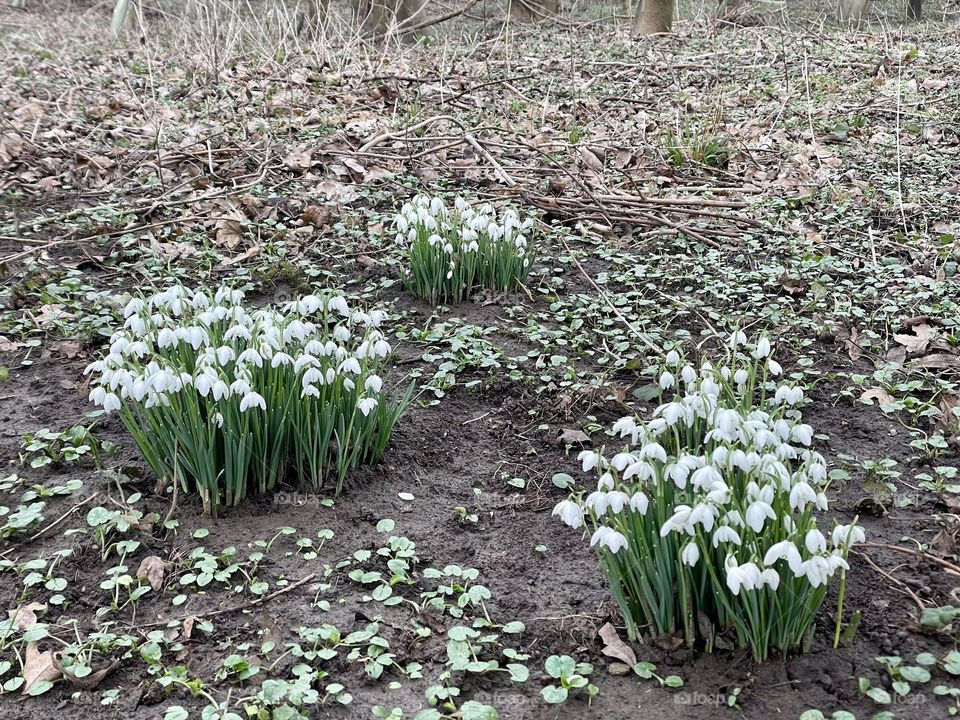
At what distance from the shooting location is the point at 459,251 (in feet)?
13.2

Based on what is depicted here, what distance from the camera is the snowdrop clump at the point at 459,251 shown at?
158 inches

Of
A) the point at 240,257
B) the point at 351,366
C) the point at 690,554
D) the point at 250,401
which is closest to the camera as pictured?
the point at 690,554

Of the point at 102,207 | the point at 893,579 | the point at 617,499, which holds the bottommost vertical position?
the point at 893,579

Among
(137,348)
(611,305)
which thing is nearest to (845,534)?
(137,348)

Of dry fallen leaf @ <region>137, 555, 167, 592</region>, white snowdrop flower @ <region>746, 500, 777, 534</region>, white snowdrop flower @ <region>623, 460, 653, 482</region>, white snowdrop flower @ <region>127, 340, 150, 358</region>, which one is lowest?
dry fallen leaf @ <region>137, 555, 167, 592</region>

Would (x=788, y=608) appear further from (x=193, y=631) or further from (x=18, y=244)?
(x=18, y=244)

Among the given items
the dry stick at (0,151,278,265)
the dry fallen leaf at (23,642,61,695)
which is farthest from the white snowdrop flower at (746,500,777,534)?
the dry stick at (0,151,278,265)

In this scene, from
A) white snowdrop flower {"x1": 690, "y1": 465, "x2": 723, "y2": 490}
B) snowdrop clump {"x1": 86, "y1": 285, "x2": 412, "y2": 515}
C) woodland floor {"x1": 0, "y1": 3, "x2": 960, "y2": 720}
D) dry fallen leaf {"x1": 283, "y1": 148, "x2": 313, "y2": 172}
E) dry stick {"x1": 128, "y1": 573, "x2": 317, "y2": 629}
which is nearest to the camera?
white snowdrop flower {"x1": 690, "y1": 465, "x2": 723, "y2": 490}

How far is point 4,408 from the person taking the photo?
3.24 meters

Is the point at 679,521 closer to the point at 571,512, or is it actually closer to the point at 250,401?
the point at 571,512

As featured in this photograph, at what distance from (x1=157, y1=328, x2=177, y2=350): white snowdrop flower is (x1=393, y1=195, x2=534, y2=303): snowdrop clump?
159 centimetres

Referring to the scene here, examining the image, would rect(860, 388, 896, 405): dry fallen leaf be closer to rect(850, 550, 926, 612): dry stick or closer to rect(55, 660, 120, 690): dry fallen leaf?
rect(850, 550, 926, 612): dry stick

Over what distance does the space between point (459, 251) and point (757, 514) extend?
8.45 ft

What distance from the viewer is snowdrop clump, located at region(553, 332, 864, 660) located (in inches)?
67.7
